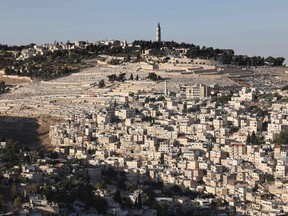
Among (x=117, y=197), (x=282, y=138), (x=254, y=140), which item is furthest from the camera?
(x=254, y=140)

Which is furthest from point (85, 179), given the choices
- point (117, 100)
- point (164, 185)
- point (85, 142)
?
point (117, 100)

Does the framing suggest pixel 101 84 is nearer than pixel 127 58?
Yes

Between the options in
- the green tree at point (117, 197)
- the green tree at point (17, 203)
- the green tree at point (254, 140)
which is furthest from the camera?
the green tree at point (254, 140)

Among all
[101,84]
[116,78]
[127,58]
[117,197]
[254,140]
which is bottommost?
[117,197]

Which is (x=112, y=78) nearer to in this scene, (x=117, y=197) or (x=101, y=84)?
(x=101, y=84)

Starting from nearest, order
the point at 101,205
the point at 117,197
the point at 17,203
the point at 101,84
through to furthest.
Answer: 1. the point at 17,203
2. the point at 101,205
3. the point at 117,197
4. the point at 101,84

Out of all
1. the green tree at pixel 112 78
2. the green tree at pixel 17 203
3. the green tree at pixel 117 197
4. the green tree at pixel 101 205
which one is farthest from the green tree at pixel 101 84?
the green tree at pixel 17 203

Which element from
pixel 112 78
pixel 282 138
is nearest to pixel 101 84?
pixel 112 78

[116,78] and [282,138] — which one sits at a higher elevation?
[116,78]

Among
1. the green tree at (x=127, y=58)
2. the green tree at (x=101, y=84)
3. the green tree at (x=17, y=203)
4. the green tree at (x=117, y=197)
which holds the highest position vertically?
the green tree at (x=127, y=58)

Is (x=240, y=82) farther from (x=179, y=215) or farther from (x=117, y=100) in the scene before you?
(x=179, y=215)

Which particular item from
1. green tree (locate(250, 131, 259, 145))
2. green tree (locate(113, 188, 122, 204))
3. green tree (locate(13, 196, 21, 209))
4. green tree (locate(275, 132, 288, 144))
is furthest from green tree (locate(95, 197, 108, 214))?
green tree (locate(275, 132, 288, 144))

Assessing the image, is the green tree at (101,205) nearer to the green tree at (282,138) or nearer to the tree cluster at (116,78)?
the green tree at (282,138)
